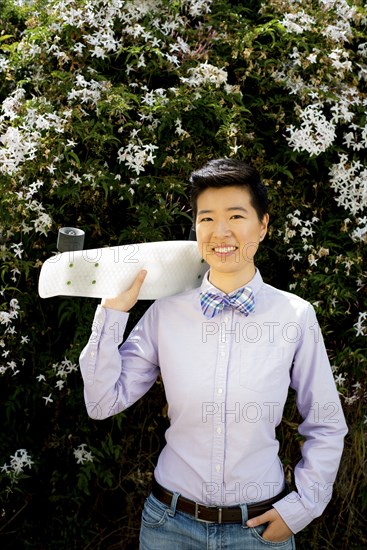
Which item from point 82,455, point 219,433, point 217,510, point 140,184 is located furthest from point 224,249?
point 82,455

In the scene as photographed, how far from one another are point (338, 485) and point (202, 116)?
1.43m

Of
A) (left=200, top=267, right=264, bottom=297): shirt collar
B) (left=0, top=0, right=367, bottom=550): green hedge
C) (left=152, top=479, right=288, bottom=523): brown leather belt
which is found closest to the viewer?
(left=152, top=479, right=288, bottom=523): brown leather belt

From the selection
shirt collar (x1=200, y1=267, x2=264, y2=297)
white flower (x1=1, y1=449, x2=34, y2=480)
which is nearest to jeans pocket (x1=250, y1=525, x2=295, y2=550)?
shirt collar (x1=200, y1=267, x2=264, y2=297)

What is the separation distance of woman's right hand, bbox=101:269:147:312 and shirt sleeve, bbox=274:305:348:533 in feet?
1.39

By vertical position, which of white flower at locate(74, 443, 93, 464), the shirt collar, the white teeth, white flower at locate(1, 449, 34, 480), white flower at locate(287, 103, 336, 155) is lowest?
white flower at locate(1, 449, 34, 480)

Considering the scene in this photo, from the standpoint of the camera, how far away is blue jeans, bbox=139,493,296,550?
1826mm

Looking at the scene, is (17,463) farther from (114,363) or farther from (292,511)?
(292,511)

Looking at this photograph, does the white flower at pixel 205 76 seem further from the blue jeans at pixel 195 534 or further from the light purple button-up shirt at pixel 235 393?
the blue jeans at pixel 195 534

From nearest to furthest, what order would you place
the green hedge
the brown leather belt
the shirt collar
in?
1. the brown leather belt
2. the shirt collar
3. the green hedge

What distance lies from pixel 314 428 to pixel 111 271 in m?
0.65

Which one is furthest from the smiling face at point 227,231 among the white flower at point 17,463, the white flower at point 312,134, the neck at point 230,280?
the white flower at point 17,463

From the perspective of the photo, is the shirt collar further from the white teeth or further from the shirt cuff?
the shirt cuff

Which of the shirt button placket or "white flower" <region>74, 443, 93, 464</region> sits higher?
the shirt button placket

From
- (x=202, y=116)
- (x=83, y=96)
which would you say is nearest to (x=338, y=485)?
(x=202, y=116)
